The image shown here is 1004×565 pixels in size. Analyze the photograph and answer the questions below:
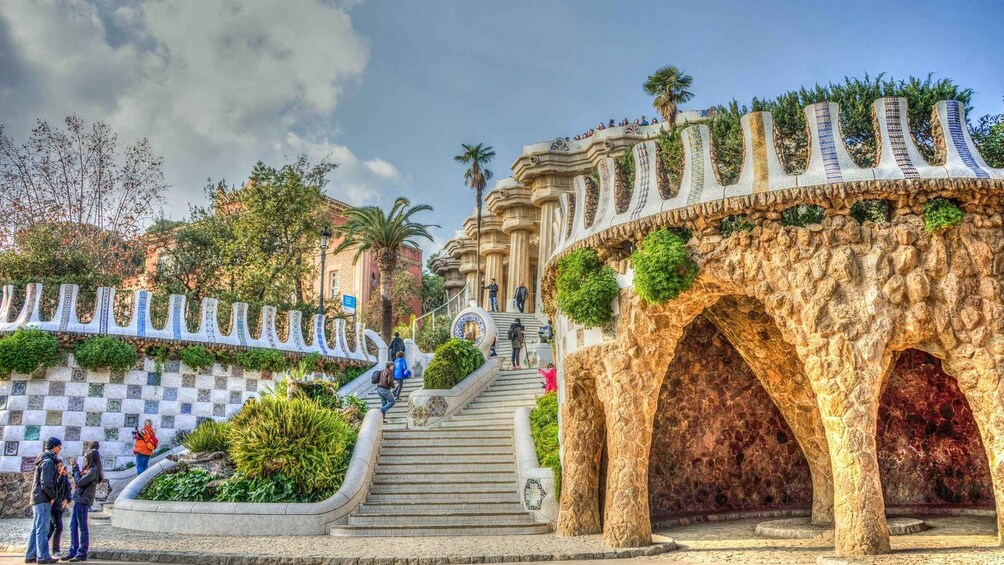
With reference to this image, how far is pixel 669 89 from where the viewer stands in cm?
3050

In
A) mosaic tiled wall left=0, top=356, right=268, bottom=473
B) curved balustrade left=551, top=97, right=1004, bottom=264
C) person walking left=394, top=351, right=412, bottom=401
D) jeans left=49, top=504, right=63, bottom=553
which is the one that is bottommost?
jeans left=49, top=504, right=63, bottom=553

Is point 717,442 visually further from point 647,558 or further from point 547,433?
point 647,558

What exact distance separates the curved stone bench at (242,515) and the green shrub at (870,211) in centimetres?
914

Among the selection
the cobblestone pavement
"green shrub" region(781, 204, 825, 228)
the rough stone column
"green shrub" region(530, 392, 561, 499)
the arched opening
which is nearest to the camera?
the cobblestone pavement

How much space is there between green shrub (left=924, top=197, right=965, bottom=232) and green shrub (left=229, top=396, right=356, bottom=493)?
10.2 metres

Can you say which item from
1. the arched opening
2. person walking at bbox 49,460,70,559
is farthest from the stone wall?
person walking at bbox 49,460,70,559

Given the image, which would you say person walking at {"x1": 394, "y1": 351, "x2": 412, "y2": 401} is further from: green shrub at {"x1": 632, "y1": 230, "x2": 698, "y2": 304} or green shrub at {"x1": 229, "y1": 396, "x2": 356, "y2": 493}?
green shrub at {"x1": 632, "y1": 230, "x2": 698, "y2": 304}

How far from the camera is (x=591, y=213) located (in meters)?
13.4

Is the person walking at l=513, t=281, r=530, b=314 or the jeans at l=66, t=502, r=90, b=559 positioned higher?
the person walking at l=513, t=281, r=530, b=314

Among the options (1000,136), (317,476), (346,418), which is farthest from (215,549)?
(1000,136)

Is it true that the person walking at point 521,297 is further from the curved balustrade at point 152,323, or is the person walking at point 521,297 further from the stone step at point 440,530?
the stone step at point 440,530

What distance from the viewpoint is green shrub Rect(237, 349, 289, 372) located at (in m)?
21.1

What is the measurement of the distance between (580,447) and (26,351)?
12295mm

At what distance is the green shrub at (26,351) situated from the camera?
17609mm
